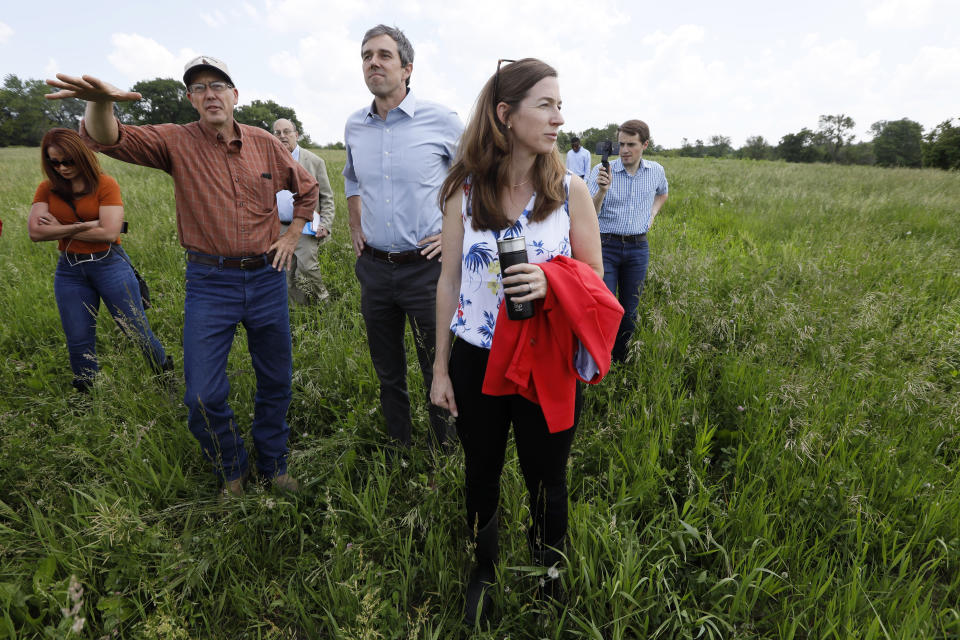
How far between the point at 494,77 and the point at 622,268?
291cm

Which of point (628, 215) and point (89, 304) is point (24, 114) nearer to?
point (89, 304)

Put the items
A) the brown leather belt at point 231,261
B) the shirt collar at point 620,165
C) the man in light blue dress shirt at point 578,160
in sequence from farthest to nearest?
the man in light blue dress shirt at point 578,160
the shirt collar at point 620,165
the brown leather belt at point 231,261

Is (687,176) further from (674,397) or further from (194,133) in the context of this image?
(194,133)

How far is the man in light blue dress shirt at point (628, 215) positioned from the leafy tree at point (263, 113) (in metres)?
64.7

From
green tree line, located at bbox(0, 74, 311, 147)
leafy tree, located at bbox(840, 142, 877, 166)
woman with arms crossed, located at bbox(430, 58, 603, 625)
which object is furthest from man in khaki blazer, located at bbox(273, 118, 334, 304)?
leafy tree, located at bbox(840, 142, 877, 166)

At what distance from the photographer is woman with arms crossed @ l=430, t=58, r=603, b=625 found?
5.36ft

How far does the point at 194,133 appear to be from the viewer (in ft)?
8.00

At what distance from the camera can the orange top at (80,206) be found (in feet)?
10.9

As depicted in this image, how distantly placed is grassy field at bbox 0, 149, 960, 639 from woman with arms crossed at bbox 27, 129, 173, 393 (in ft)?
0.92

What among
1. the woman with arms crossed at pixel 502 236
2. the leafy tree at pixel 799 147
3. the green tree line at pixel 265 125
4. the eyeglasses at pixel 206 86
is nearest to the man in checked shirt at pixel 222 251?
the eyeglasses at pixel 206 86

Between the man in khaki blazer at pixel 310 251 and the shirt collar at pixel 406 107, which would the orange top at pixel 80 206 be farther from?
the shirt collar at pixel 406 107

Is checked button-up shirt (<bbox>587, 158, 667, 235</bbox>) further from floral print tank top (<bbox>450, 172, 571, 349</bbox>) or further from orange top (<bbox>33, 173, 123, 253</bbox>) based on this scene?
orange top (<bbox>33, 173, 123, 253</bbox>)

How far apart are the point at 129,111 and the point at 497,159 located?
74.1 meters

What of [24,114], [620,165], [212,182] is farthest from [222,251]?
[24,114]
